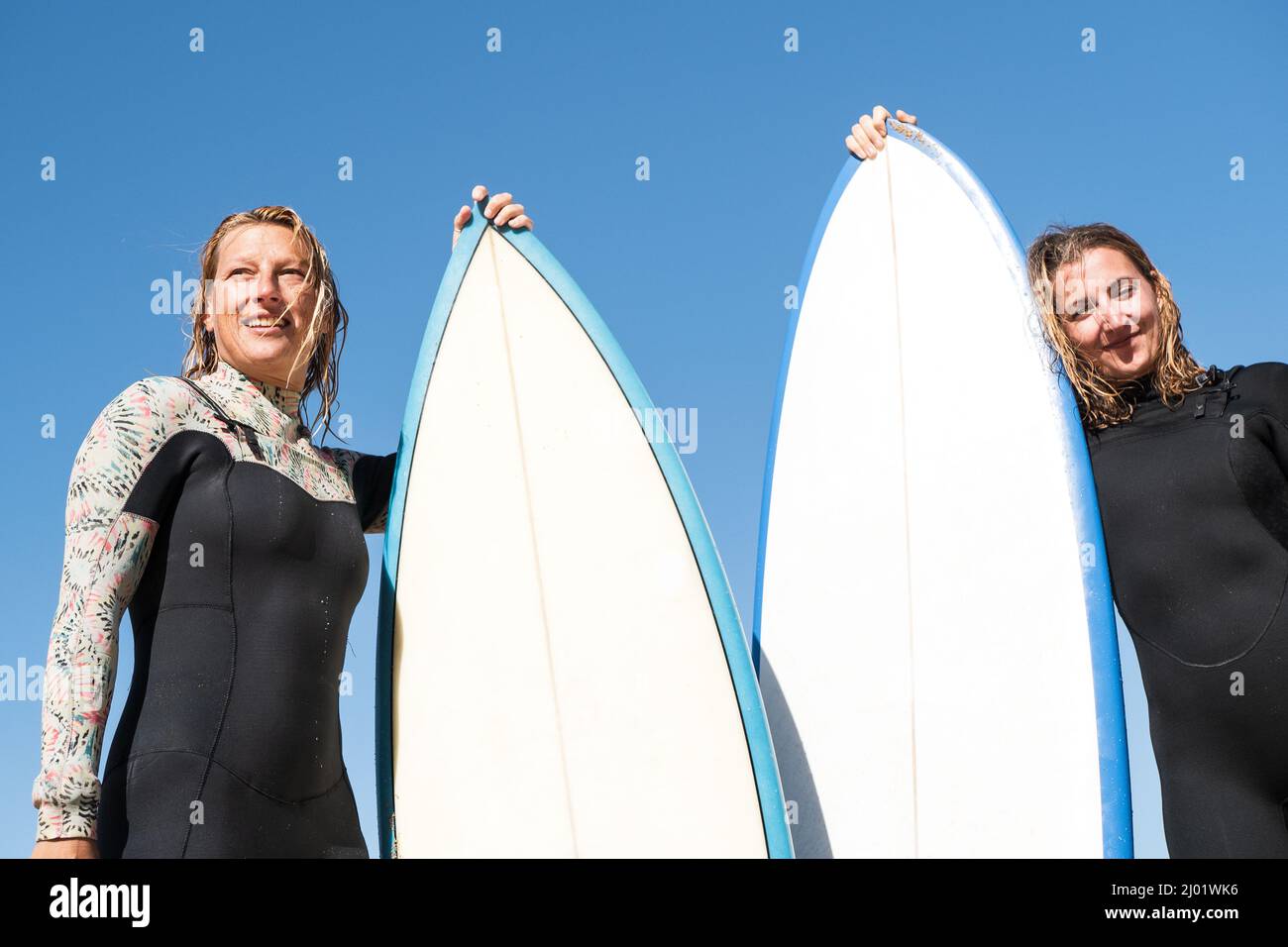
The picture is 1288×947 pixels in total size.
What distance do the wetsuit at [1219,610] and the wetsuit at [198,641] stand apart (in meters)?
1.85

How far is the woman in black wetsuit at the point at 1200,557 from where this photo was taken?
8.96 feet

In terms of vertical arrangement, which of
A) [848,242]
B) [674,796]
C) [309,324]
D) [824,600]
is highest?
[848,242]

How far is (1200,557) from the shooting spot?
2.83 metres

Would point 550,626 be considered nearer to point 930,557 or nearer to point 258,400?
point 258,400

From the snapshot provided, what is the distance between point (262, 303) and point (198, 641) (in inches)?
31.8

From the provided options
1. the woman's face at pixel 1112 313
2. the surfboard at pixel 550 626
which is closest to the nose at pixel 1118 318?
the woman's face at pixel 1112 313

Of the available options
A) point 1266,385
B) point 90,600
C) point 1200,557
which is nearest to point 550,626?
point 90,600

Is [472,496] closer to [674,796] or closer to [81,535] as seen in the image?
[674,796]

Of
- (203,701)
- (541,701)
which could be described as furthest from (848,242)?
(203,701)

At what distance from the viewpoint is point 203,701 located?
2.27 metres

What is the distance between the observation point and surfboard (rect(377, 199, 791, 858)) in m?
2.97

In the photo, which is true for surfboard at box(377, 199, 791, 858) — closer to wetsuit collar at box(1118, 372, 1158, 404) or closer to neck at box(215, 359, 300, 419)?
neck at box(215, 359, 300, 419)

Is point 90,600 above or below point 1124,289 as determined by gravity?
below
